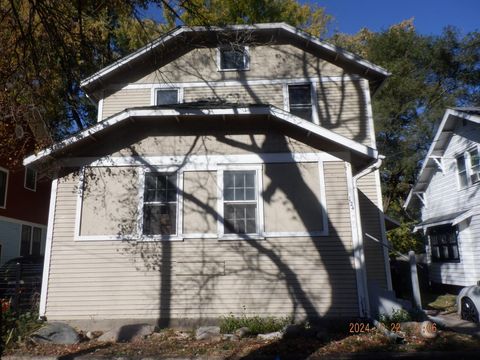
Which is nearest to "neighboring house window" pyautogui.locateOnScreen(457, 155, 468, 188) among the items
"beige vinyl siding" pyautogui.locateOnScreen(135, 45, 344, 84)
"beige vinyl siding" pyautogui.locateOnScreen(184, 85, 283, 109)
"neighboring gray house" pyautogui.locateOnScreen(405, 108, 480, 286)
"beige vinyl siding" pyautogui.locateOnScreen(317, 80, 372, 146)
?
"neighboring gray house" pyautogui.locateOnScreen(405, 108, 480, 286)

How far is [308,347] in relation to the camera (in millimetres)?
7363

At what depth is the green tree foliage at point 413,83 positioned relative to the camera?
26.3m

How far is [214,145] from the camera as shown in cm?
978

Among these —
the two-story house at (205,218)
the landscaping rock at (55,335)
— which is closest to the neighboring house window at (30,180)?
the two-story house at (205,218)

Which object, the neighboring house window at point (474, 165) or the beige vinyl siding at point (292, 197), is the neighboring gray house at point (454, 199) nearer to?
the neighboring house window at point (474, 165)

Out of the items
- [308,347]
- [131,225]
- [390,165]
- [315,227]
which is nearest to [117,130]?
[131,225]

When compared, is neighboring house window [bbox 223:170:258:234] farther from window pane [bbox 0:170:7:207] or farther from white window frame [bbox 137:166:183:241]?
window pane [bbox 0:170:7:207]

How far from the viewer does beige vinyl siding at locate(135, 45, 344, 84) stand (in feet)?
43.1

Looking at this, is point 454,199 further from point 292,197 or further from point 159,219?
point 159,219

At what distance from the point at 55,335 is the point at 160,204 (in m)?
3.46

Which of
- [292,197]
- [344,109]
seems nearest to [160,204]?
[292,197]

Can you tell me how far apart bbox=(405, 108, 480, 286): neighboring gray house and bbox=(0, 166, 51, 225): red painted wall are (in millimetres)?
18248

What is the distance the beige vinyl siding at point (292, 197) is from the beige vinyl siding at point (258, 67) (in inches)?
189

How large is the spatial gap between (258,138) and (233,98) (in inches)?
143
